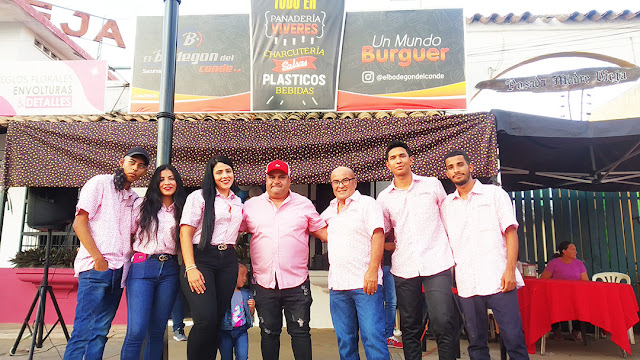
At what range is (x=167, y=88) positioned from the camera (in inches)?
118

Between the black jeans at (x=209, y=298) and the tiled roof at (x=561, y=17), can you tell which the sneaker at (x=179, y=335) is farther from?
the tiled roof at (x=561, y=17)

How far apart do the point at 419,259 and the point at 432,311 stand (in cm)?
37

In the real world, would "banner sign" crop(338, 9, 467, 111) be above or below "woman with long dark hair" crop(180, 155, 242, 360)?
above

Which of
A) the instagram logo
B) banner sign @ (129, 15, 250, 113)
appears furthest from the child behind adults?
the instagram logo

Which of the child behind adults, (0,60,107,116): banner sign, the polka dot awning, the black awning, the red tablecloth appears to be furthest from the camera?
(0,60,107,116): banner sign

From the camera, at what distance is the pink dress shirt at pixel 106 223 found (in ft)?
9.79

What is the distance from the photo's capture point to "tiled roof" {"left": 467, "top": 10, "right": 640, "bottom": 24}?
773 cm

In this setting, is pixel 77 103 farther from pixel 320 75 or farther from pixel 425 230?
pixel 425 230

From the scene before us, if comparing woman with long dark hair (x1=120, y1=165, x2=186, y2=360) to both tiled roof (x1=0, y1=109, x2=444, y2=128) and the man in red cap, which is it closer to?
the man in red cap

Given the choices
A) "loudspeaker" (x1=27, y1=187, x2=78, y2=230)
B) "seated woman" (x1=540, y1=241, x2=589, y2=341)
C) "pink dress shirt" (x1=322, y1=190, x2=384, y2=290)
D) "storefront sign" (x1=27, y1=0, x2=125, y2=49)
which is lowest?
"seated woman" (x1=540, y1=241, x2=589, y2=341)

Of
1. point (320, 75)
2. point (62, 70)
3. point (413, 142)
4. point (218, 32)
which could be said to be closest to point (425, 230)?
point (413, 142)

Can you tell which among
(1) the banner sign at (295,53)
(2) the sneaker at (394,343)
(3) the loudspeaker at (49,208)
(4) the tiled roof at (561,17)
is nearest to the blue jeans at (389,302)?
(2) the sneaker at (394,343)

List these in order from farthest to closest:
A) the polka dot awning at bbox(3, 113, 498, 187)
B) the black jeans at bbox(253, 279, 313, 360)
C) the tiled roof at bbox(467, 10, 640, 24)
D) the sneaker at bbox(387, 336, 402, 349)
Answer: the tiled roof at bbox(467, 10, 640, 24) → the sneaker at bbox(387, 336, 402, 349) → the polka dot awning at bbox(3, 113, 498, 187) → the black jeans at bbox(253, 279, 313, 360)

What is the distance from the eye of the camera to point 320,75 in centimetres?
522
